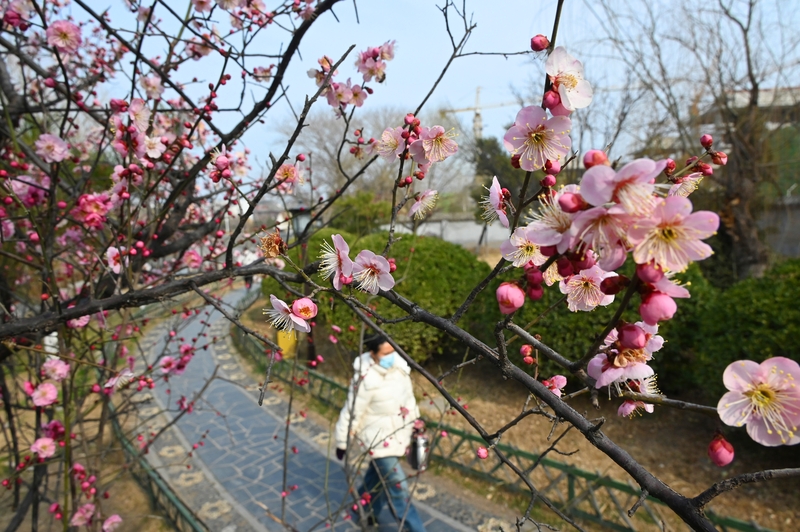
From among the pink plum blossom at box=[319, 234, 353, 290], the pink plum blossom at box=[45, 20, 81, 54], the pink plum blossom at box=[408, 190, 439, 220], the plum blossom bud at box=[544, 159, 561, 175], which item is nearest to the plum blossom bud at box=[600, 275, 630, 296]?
the plum blossom bud at box=[544, 159, 561, 175]

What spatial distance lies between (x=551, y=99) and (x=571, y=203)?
284 millimetres

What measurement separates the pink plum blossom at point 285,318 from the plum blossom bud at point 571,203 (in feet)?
2.02

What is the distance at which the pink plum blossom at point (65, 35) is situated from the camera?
241cm

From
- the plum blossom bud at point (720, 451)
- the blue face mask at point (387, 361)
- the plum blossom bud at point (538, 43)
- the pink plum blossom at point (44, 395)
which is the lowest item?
the blue face mask at point (387, 361)

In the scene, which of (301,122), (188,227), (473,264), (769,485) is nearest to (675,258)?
(301,122)

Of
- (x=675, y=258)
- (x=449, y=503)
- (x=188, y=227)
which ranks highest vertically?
(x=675, y=258)

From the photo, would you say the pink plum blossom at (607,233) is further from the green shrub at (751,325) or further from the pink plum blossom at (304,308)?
the green shrub at (751,325)

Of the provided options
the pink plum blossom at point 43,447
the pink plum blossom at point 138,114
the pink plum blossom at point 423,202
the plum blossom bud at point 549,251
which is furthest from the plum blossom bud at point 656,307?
the pink plum blossom at point 43,447

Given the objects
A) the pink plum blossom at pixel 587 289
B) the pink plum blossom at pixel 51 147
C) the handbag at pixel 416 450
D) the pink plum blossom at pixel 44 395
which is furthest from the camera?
the handbag at pixel 416 450

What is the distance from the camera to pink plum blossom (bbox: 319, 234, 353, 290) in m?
1.05

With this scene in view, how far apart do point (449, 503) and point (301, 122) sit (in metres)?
3.67

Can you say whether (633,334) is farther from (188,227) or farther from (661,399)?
(188,227)

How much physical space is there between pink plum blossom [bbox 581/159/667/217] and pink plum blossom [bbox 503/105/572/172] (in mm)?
255

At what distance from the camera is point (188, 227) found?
3.13 meters
